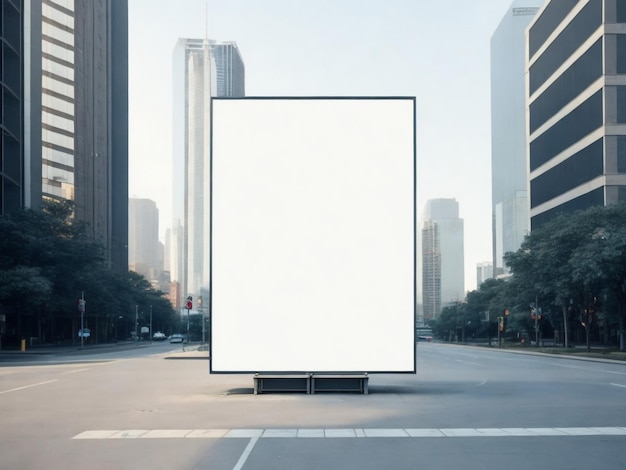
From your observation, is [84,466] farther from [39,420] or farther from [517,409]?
[517,409]

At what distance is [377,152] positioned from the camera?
22.2 metres

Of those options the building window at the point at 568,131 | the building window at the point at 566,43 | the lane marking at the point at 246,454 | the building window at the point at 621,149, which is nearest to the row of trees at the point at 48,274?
the lane marking at the point at 246,454

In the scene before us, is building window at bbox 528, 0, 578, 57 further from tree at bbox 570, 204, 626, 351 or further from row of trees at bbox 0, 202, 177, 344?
row of trees at bbox 0, 202, 177, 344

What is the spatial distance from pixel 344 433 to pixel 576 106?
72.5 m

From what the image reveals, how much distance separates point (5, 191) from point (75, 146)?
3398 centimetres

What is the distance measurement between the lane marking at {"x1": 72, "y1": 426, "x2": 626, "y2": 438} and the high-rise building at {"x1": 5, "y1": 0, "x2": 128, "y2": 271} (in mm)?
66188

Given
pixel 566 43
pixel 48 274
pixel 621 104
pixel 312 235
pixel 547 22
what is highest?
pixel 547 22

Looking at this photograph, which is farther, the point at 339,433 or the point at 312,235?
the point at 312,235

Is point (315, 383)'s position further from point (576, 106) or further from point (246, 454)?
point (576, 106)

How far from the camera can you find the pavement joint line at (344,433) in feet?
45.8

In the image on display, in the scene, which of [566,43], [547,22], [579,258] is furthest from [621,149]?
[547,22]

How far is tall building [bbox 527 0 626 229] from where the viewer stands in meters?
71.8

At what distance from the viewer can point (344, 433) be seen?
14.3 metres

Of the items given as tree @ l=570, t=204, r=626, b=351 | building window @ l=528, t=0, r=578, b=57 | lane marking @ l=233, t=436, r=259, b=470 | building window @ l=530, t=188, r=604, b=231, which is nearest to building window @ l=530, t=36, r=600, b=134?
building window @ l=528, t=0, r=578, b=57
